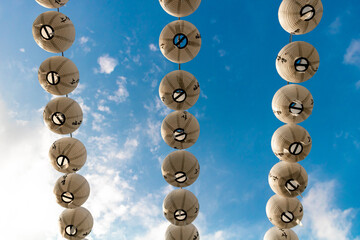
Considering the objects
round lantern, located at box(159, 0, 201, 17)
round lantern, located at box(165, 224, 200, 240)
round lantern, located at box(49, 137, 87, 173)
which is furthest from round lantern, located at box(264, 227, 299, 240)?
round lantern, located at box(159, 0, 201, 17)

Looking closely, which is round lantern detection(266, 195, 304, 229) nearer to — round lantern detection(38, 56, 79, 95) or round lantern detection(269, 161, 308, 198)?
round lantern detection(269, 161, 308, 198)

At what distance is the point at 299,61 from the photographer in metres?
8.34

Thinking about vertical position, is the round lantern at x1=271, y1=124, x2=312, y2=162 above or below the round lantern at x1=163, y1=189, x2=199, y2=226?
above

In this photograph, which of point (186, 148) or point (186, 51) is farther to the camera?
point (186, 148)

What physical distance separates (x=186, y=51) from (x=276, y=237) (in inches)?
235

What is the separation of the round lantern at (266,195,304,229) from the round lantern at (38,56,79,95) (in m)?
6.82

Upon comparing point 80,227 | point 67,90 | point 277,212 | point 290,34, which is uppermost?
point 290,34

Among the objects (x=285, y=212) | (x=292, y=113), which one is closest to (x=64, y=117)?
(x=292, y=113)

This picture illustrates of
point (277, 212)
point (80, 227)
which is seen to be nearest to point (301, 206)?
point (277, 212)

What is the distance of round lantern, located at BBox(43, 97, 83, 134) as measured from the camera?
884cm

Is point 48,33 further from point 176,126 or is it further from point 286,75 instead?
point 286,75

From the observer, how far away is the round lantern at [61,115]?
8844 millimetres

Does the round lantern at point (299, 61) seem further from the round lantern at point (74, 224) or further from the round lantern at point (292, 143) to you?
the round lantern at point (74, 224)

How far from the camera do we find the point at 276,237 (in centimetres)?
905
